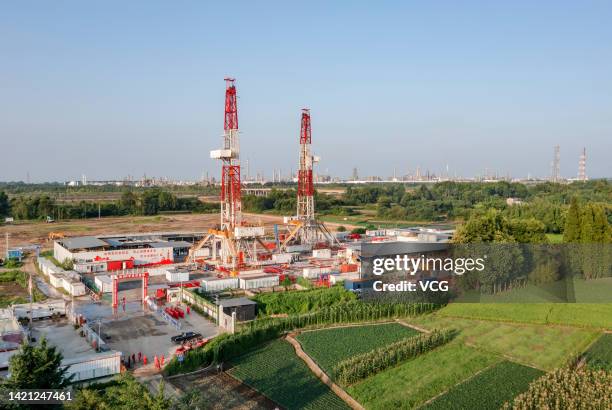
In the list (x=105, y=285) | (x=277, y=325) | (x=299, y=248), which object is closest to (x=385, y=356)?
(x=277, y=325)

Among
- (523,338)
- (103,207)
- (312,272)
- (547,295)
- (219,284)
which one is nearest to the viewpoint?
(523,338)

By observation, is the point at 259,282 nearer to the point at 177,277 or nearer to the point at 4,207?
the point at 177,277

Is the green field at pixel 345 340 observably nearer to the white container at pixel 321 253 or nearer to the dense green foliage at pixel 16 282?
the dense green foliage at pixel 16 282

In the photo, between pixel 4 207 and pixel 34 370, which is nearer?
pixel 34 370

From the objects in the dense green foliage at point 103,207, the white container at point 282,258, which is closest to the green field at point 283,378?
the white container at point 282,258

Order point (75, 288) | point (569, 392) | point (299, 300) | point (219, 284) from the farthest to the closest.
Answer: point (219, 284)
point (75, 288)
point (299, 300)
point (569, 392)

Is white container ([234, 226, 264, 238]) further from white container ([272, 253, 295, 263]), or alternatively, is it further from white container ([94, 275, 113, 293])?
white container ([94, 275, 113, 293])
